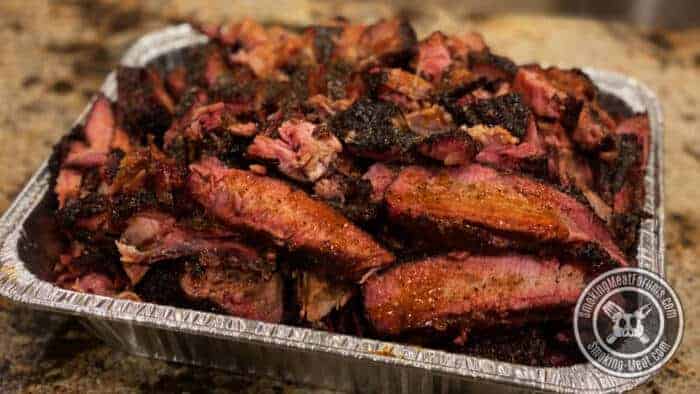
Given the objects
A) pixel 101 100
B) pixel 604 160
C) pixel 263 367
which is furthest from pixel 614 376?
pixel 101 100

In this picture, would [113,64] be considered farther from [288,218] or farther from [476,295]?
[476,295]

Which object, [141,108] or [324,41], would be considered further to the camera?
[324,41]

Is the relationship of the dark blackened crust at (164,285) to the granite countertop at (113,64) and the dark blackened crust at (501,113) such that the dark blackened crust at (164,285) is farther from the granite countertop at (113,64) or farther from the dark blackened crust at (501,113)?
the dark blackened crust at (501,113)

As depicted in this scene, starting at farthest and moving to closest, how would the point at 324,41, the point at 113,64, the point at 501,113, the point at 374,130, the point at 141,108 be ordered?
the point at 113,64 → the point at 324,41 → the point at 141,108 → the point at 501,113 → the point at 374,130

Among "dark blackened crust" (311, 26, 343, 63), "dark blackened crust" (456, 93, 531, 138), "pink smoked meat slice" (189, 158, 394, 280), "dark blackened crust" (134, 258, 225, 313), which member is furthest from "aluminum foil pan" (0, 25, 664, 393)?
"dark blackened crust" (311, 26, 343, 63)

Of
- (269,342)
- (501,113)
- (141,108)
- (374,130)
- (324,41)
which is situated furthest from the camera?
(324,41)

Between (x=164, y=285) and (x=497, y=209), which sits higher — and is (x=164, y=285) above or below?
below

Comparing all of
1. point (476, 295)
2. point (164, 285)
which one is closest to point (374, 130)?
point (476, 295)

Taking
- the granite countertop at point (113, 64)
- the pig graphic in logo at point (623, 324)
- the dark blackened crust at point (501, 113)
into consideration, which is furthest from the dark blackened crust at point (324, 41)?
the pig graphic in logo at point (623, 324)
